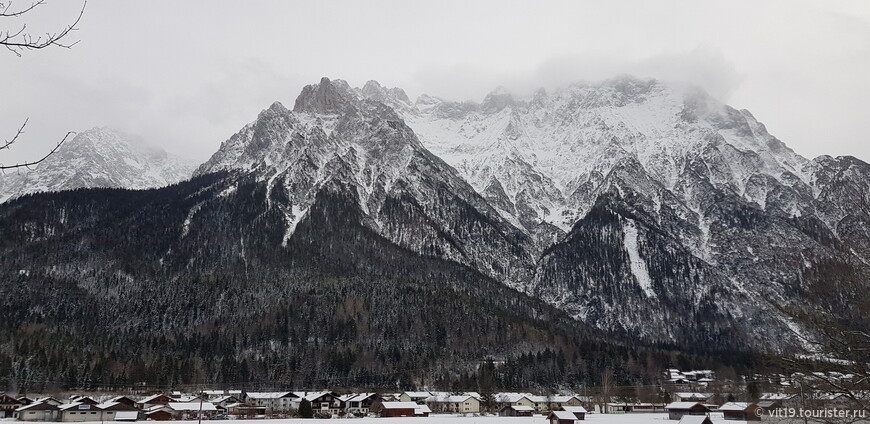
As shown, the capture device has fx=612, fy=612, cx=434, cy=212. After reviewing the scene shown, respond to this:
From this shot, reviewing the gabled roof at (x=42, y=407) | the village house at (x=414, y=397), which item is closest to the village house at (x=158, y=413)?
the gabled roof at (x=42, y=407)

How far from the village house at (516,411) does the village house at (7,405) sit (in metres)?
77.4

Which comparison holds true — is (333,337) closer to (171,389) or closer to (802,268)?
(171,389)

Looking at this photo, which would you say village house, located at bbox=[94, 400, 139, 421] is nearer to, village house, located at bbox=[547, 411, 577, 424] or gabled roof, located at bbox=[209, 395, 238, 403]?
gabled roof, located at bbox=[209, 395, 238, 403]

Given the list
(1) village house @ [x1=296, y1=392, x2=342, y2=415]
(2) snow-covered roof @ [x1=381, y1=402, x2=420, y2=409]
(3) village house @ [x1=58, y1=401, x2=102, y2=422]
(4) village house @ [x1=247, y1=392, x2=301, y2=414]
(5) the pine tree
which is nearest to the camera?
(3) village house @ [x1=58, y1=401, x2=102, y2=422]

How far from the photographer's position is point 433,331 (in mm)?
175125

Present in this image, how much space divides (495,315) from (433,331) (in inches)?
997

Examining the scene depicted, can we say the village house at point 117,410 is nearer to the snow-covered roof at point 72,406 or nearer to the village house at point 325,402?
the snow-covered roof at point 72,406

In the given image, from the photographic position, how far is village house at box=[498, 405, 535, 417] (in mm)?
103244

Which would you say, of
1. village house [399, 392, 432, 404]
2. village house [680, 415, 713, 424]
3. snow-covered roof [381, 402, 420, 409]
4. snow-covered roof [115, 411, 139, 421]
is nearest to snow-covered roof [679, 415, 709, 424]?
village house [680, 415, 713, 424]

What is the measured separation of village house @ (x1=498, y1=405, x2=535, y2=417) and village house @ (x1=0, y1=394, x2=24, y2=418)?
254 ft

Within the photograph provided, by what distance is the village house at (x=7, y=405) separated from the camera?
94.3 m

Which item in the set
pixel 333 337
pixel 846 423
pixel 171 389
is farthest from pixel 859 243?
pixel 333 337

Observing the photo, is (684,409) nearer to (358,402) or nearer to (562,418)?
(562,418)

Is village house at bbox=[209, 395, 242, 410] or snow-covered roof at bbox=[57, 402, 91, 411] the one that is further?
village house at bbox=[209, 395, 242, 410]
